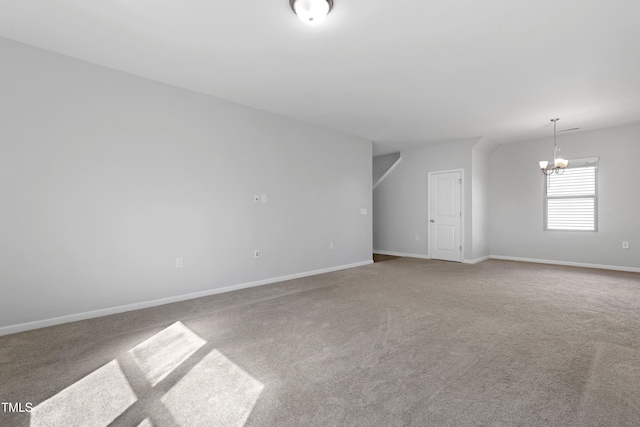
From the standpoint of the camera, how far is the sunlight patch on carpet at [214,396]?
1621 millimetres

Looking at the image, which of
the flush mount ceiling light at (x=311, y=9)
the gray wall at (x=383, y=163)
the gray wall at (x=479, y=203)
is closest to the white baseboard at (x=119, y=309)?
the flush mount ceiling light at (x=311, y=9)

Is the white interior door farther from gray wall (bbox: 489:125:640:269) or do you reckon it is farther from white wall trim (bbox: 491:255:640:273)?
white wall trim (bbox: 491:255:640:273)

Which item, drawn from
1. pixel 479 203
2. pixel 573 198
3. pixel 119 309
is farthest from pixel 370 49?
pixel 573 198

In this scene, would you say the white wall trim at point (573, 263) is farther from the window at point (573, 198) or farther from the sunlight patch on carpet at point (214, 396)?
the sunlight patch on carpet at point (214, 396)

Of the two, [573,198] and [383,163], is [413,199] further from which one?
[573,198]

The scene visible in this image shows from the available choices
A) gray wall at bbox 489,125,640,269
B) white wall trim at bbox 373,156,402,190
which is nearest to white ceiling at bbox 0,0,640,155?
gray wall at bbox 489,125,640,269

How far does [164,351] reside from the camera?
2424mm

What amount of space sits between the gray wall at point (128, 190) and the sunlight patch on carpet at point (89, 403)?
5.15ft

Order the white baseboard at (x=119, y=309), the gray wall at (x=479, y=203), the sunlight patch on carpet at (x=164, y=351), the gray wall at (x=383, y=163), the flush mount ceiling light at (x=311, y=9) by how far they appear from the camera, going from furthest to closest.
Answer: the gray wall at (x=383, y=163)
the gray wall at (x=479, y=203)
the white baseboard at (x=119, y=309)
the flush mount ceiling light at (x=311, y=9)
the sunlight patch on carpet at (x=164, y=351)

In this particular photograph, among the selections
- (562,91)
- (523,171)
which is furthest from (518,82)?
(523,171)

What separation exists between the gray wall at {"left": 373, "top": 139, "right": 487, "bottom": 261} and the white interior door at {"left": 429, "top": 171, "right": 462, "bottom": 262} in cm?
13

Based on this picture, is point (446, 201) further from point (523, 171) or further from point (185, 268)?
point (185, 268)

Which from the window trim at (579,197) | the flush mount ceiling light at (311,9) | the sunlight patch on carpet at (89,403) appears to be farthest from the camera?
the window trim at (579,197)

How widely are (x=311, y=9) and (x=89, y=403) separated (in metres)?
3.00
